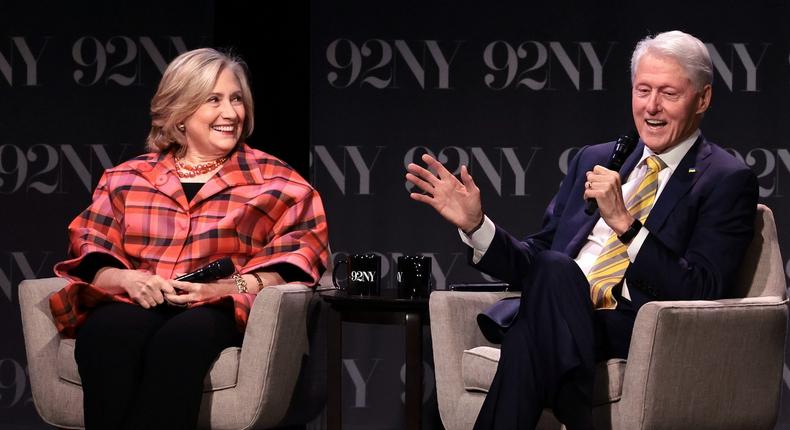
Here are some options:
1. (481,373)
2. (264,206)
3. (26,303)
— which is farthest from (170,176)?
(481,373)

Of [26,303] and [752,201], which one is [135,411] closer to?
[26,303]

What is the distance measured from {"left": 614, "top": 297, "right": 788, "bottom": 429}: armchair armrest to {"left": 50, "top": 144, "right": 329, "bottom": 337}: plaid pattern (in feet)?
3.49

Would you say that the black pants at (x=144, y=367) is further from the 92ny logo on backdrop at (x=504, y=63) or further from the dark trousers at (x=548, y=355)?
the 92ny logo on backdrop at (x=504, y=63)

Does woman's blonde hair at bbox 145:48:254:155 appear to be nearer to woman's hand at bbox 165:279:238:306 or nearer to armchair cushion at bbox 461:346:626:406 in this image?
woman's hand at bbox 165:279:238:306

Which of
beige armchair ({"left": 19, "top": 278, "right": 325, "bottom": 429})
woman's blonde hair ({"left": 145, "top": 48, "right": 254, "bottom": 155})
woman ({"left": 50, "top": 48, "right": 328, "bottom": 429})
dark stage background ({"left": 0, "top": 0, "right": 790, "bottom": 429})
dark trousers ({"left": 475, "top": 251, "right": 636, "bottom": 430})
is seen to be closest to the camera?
dark trousers ({"left": 475, "top": 251, "right": 636, "bottom": 430})

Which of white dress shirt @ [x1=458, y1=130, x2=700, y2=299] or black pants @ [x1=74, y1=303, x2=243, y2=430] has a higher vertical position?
white dress shirt @ [x1=458, y1=130, x2=700, y2=299]

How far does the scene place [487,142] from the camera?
4371 mm

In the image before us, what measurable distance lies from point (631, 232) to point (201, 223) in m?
1.29

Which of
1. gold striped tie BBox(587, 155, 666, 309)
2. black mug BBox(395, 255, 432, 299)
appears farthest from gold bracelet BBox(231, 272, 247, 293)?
gold striped tie BBox(587, 155, 666, 309)

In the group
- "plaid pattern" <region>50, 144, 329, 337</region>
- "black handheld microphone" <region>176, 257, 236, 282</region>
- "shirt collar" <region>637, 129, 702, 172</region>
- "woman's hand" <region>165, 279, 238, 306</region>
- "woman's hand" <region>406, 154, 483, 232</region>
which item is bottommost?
"woman's hand" <region>165, 279, 238, 306</region>

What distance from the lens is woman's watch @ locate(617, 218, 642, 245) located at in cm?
265

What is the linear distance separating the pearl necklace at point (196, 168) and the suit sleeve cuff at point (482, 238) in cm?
97

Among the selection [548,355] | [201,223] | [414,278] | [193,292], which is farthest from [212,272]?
[548,355]

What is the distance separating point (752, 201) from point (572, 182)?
0.58 metres
